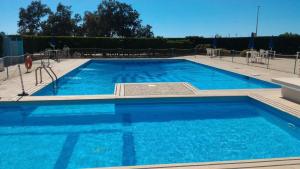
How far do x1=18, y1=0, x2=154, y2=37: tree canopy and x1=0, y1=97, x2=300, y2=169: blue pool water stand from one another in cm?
3458

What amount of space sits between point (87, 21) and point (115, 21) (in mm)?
5236

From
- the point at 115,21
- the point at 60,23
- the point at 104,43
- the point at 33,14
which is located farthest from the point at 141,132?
the point at 33,14

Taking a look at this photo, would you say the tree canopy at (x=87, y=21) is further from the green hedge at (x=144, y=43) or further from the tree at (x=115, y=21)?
the green hedge at (x=144, y=43)

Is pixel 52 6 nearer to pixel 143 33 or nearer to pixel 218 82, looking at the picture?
pixel 143 33

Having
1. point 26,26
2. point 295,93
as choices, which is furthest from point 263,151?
point 26,26

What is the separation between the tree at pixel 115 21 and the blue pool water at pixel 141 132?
113 ft

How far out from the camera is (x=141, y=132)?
21.4ft

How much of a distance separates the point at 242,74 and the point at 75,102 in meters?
8.05

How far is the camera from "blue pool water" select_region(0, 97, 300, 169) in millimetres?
5227

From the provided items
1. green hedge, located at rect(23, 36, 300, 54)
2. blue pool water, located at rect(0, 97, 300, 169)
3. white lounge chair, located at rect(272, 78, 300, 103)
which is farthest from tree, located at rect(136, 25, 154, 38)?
white lounge chair, located at rect(272, 78, 300, 103)

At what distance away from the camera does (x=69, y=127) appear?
267 inches

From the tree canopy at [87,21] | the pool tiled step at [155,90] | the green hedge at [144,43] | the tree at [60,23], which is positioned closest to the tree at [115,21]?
the tree canopy at [87,21]

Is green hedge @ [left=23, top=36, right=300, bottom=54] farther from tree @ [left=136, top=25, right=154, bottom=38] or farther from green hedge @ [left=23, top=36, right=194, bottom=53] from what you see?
tree @ [left=136, top=25, right=154, bottom=38]

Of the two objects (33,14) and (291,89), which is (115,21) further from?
(291,89)
